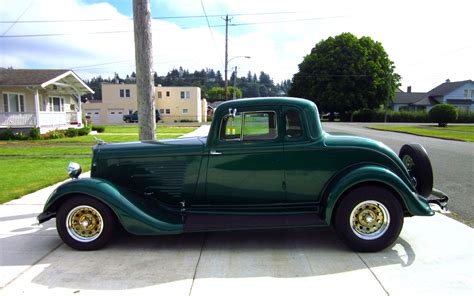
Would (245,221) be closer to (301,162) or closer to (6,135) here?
(301,162)

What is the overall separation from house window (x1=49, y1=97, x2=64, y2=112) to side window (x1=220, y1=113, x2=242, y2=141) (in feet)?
83.9

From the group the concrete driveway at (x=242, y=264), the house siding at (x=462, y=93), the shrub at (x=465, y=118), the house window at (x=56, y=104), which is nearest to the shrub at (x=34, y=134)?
the house window at (x=56, y=104)

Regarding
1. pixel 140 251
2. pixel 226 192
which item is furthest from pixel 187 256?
pixel 226 192

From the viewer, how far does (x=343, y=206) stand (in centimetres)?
431

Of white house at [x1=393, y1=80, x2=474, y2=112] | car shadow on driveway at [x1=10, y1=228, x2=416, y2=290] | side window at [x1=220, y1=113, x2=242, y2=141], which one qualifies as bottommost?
car shadow on driveway at [x1=10, y1=228, x2=416, y2=290]

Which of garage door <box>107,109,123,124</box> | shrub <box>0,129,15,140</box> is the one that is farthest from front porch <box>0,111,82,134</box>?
garage door <box>107,109,123,124</box>

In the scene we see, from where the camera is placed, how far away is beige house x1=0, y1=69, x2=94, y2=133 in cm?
2234

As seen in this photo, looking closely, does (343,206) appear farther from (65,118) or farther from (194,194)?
(65,118)

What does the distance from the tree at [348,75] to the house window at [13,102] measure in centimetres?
4004

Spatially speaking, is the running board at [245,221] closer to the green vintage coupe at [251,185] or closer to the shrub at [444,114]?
the green vintage coupe at [251,185]

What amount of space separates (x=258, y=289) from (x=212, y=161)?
1653 millimetres

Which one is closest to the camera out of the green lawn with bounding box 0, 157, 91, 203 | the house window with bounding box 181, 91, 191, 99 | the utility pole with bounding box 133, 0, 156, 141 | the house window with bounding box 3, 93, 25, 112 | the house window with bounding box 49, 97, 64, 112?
the utility pole with bounding box 133, 0, 156, 141

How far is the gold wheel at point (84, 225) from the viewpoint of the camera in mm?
4398

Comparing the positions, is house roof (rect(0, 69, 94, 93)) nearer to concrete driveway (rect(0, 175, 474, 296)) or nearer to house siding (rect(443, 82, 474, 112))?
concrete driveway (rect(0, 175, 474, 296))
